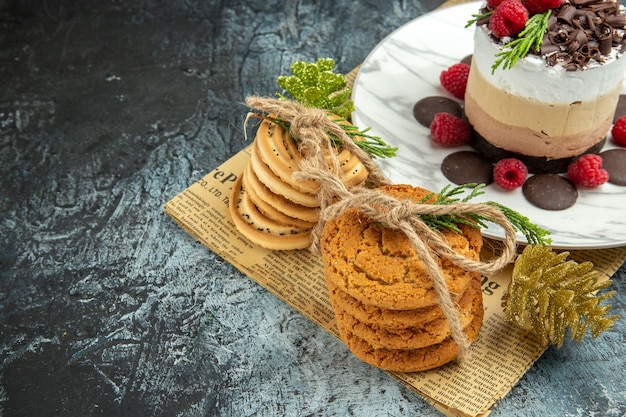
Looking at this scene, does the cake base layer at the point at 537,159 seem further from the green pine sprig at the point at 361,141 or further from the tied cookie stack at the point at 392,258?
the tied cookie stack at the point at 392,258

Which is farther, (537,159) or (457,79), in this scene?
(457,79)

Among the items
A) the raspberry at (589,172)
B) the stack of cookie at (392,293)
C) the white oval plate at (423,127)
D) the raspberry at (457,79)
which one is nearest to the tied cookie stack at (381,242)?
the stack of cookie at (392,293)

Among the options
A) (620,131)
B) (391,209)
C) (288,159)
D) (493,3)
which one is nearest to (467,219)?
(391,209)

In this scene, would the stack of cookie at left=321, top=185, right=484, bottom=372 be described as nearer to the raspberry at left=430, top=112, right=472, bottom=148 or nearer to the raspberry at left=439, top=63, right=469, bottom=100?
the raspberry at left=430, top=112, right=472, bottom=148

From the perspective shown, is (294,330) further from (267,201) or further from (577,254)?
(577,254)

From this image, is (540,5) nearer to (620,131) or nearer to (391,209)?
(620,131)
